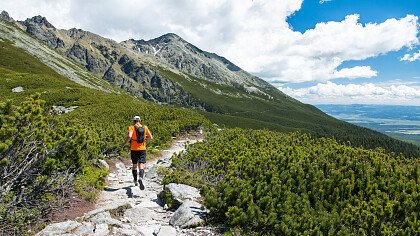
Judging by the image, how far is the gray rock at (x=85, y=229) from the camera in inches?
316

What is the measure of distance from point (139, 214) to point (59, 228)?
243 cm

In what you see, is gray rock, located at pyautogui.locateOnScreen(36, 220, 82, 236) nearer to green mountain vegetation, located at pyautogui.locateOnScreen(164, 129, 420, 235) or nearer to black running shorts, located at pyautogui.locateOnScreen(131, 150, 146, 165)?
green mountain vegetation, located at pyautogui.locateOnScreen(164, 129, 420, 235)

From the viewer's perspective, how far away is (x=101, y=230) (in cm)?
820

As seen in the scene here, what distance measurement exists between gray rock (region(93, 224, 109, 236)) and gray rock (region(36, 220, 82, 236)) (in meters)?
0.55

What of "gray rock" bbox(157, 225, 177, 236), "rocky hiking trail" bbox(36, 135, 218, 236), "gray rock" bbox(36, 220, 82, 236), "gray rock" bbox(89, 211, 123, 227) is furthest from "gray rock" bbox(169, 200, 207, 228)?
"gray rock" bbox(36, 220, 82, 236)

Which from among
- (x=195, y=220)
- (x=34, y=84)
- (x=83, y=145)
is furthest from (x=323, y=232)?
(x=34, y=84)

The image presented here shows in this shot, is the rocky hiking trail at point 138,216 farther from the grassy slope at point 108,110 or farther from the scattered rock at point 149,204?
the grassy slope at point 108,110

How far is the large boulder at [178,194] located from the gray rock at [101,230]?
2607 millimetres

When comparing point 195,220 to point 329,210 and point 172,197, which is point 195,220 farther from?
point 329,210

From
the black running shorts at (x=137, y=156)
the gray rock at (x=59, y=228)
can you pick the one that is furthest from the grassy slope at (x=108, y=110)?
the black running shorts at (x=137, y=156)

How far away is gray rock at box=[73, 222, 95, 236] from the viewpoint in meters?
8.02

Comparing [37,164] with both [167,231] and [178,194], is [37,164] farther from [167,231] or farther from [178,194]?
[178,194]

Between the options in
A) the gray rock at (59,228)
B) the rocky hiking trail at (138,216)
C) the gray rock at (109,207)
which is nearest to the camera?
the gray rock at (59,228)

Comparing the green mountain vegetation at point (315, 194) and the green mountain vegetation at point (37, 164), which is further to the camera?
the green mountain vegetation at point (315, 194)
